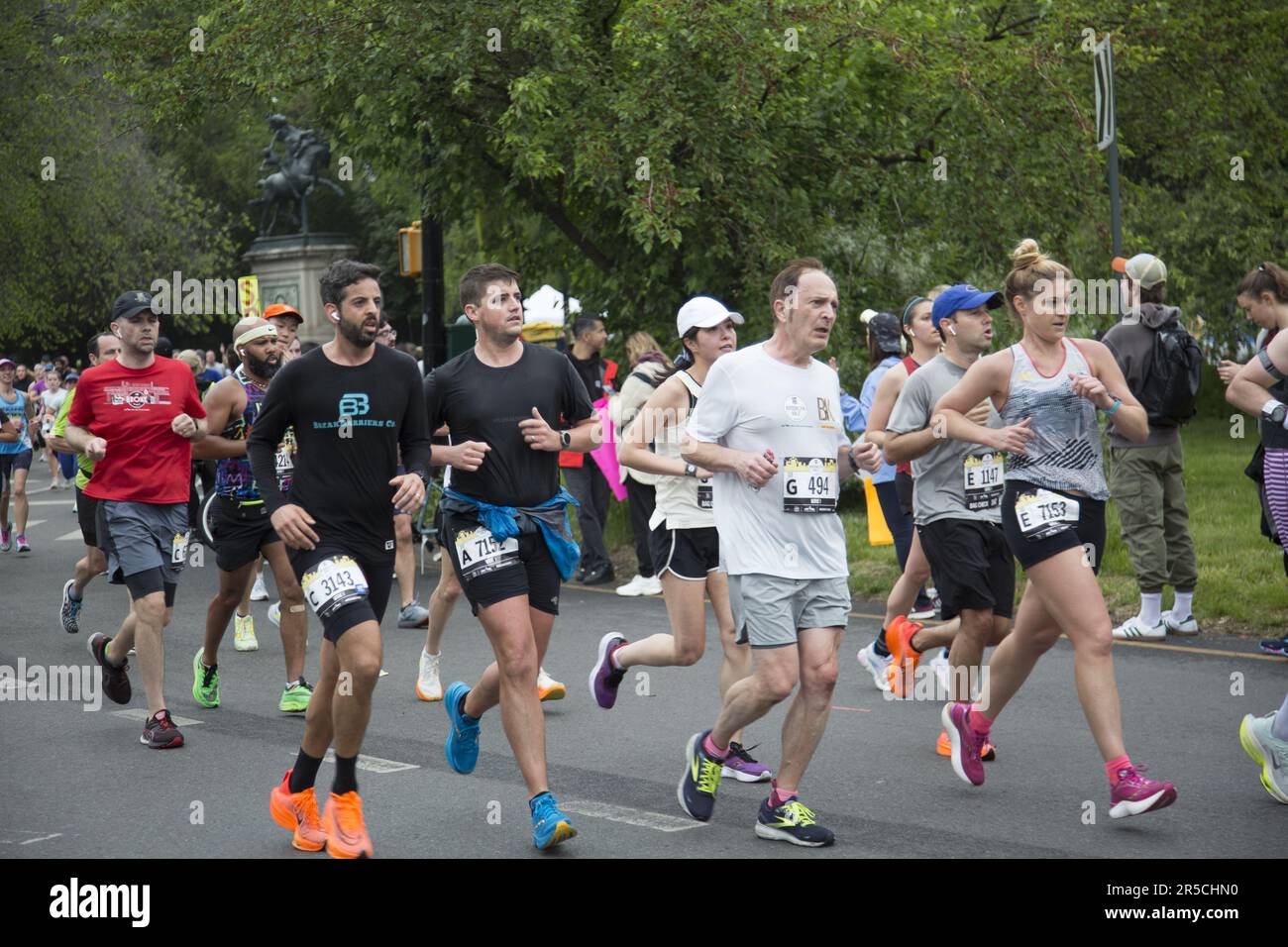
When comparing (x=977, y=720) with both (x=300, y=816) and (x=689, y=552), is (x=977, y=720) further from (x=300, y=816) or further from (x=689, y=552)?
(x=300, y=816)

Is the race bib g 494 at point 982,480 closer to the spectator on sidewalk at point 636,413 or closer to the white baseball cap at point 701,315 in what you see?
the white baseball cap at point 701,315

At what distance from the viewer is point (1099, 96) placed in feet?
35.0

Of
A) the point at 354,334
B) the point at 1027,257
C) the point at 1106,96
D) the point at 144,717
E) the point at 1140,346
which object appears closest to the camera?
the point at 354,334

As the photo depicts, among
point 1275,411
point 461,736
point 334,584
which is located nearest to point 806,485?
point 334,584

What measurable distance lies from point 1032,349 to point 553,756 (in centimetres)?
282

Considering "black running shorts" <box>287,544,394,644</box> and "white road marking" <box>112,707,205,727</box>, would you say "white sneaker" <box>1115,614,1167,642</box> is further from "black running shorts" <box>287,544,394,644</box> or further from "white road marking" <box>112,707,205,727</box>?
"black running shorts" <box>287,544,394,644</box>

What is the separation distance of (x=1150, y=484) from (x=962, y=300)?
4130 mm

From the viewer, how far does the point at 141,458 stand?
8.23 metres

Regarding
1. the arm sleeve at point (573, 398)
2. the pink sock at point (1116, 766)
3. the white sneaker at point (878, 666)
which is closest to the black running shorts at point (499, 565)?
the arm sleeve at point (573, 398)

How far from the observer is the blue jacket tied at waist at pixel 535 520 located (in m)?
6.00

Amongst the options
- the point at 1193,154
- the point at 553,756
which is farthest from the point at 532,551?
the point at 1193,154

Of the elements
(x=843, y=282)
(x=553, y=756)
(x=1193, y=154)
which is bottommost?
(x=553, y=756)

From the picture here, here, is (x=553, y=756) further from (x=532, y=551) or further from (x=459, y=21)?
(x=459, y=21)

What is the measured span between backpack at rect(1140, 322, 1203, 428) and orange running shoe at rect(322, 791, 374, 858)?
634 centimetres
